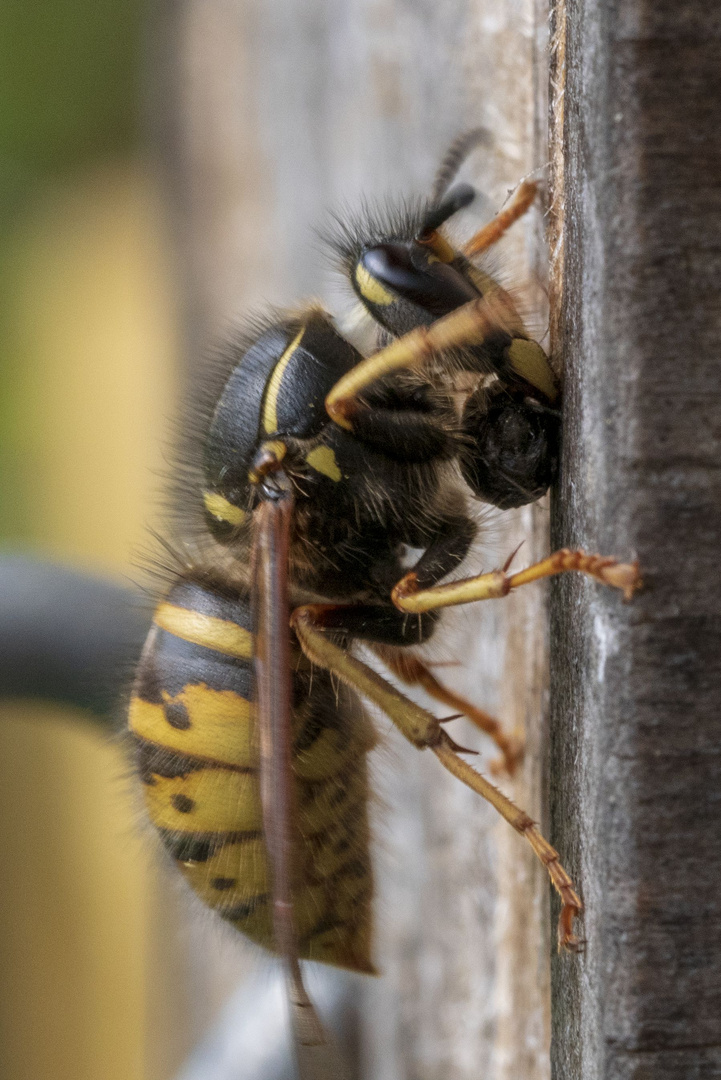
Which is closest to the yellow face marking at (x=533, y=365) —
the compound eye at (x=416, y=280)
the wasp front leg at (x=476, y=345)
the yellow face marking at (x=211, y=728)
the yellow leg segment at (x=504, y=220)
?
the wasp front leg at (x=476, y=345)

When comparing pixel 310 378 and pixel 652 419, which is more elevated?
pixel 310 378

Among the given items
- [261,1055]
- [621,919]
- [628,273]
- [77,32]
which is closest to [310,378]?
[628,273]

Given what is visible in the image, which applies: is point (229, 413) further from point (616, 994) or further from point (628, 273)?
point (616, 994)

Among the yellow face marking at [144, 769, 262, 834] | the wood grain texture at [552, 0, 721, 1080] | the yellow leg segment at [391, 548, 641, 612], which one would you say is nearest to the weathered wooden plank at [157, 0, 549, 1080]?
the yellow leg segment at [391, 548, 641, 612]

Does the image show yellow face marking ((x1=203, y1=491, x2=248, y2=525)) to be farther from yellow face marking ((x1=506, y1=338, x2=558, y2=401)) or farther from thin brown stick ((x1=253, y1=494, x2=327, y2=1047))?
yellow face marking ((x1=506, y1=338, x2=558, y2=401))

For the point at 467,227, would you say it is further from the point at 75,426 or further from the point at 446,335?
the point at 75,426

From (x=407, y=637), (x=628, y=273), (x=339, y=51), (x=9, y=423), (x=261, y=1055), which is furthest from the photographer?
(x=9, y=423)

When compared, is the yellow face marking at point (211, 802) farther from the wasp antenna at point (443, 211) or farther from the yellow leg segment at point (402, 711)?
the wasp antenna at point (443, 211)
